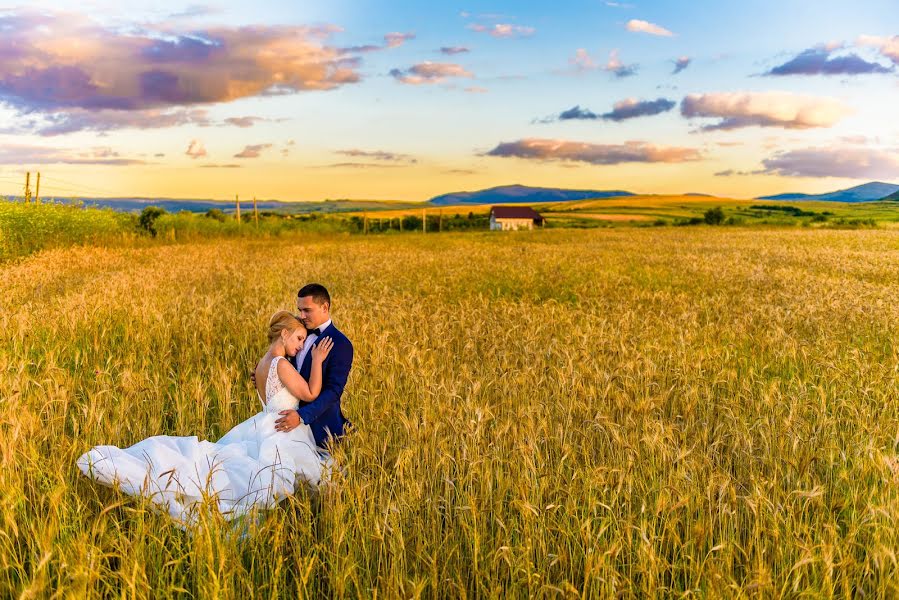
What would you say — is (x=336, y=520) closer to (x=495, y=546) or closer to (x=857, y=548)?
(x=495, y=546)

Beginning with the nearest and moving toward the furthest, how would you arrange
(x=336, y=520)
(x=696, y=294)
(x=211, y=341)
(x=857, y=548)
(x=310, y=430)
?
1. (x=336, y=520)
2. (x=857, y=548)
3. (x=310, y=430)
4. (x=211, y=341)
5. (x=696, y=294)

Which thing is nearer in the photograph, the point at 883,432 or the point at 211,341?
the point at 883,432

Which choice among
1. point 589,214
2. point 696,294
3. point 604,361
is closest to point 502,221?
point 589,214

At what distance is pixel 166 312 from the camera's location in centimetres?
889

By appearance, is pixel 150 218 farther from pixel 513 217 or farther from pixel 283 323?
pixel 513 217

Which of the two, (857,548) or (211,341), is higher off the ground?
Result: (211,341)

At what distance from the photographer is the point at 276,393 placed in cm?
420

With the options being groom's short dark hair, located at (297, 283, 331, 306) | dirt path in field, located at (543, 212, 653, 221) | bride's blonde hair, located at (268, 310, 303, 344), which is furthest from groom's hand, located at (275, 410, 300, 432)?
dirt path in field, located at (543, 212, 653, 221)

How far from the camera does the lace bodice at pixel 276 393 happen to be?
4.20 metres

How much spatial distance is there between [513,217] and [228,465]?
97244 mm

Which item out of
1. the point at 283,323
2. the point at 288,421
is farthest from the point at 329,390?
the point at 283,323

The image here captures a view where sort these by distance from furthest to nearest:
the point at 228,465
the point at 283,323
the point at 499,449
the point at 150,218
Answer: the point at 150,218 → the point at 283,323 → the point at 228,465 → the point at 499,449

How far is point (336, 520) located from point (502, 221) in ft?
315

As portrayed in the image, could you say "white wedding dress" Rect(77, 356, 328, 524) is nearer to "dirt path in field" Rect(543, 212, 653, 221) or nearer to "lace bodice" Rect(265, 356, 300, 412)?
"lace bodice" Rect(265, 356, 300, 412)
